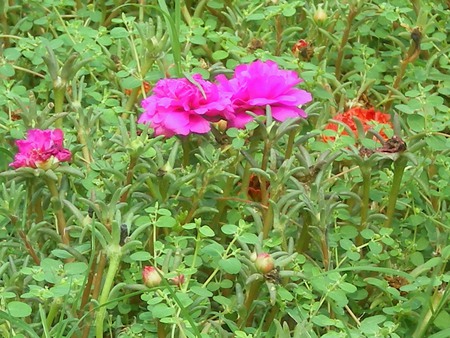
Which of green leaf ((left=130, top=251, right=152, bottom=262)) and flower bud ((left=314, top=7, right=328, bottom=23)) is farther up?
flower bud ((left=314, top=7, right=328, bottom=23))

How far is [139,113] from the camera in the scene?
253 centimetres

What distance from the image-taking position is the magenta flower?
2150mm

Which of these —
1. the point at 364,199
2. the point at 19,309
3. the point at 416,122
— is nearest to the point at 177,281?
the point at 19,309

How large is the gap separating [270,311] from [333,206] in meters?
0.25

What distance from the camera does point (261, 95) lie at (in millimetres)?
2170

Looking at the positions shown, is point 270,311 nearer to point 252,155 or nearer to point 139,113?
point 252,155

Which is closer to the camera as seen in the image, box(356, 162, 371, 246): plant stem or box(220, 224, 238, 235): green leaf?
box(220, 224, 238, 235): green leaf

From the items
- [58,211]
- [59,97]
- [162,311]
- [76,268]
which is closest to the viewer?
[162,311]

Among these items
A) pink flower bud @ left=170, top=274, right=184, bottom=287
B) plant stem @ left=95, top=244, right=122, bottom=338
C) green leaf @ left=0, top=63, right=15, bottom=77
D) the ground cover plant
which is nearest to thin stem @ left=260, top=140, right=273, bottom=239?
the ground cover plant

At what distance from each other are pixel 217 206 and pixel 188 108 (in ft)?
0.81

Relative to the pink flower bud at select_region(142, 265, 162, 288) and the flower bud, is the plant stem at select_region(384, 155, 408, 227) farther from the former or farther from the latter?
the flower bud

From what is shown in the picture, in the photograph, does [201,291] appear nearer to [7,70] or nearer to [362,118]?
[362,118]

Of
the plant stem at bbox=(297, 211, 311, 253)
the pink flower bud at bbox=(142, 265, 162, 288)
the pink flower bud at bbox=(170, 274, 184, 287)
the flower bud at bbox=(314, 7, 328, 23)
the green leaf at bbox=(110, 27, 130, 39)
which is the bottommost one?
the plant stem at bbox=(297, 211, 311, 253)

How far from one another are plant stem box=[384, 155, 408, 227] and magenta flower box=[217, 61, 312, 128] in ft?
0.77
